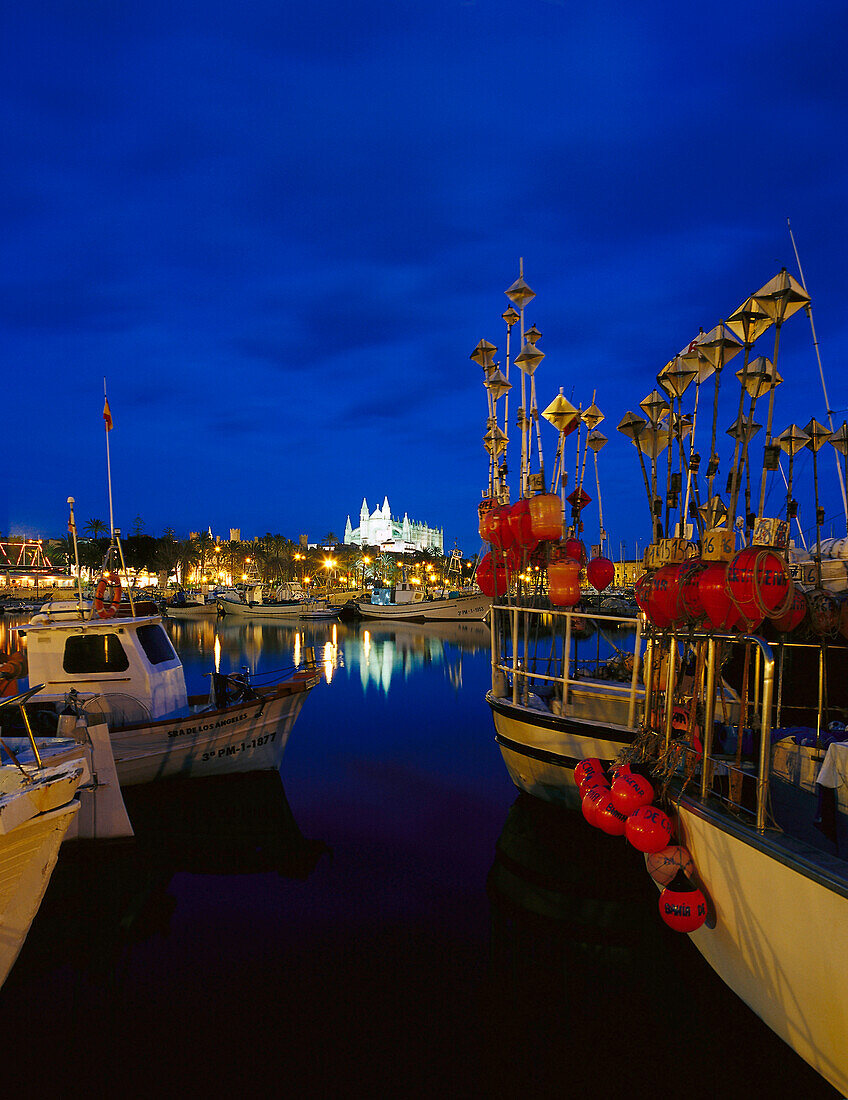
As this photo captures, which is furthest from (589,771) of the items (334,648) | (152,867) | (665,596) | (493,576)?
(334,648)

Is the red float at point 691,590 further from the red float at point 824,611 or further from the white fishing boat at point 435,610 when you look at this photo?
the white fishing boat at point 435,610

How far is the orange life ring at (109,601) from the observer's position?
10.8 metres

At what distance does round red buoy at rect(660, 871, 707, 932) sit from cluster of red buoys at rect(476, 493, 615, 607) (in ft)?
15.5

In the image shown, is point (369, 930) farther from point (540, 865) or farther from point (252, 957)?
point (540, 865)

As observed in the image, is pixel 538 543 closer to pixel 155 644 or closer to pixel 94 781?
pixel 155 644

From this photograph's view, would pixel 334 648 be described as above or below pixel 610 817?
below

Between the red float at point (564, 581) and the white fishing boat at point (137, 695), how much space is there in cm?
525

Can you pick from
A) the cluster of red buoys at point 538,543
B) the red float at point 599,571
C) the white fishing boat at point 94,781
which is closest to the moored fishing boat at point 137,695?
the white fishing boat at point 94,781

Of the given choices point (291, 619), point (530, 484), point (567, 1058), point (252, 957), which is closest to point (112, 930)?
point (252, 957)

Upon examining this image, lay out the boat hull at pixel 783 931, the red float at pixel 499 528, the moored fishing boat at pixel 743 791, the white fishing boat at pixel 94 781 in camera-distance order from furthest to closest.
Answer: the red float at pixel 499 528 → the white fishing boat at pixel 94 781 → the moored fishing boat at pixel 743 791 → the boat hull at pixel 783 931

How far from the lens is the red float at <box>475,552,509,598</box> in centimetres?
1090

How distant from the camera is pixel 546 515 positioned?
29.4ft

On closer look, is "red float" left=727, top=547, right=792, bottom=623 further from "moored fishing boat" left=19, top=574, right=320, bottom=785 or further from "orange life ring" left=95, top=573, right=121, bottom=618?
"orange life ring" left=95, top=573, right=121, bottom=618

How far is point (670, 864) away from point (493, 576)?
6.20 meters
